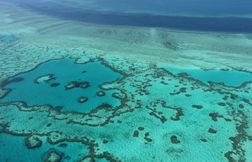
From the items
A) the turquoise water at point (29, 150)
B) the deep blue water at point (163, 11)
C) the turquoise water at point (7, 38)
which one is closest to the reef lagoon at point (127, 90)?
the turquoise water at point (29, 150)

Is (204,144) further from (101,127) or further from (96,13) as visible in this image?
(96,13)

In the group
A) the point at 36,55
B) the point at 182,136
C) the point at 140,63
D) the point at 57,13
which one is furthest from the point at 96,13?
the point at 182,136

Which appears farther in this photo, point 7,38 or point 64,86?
point 7,38

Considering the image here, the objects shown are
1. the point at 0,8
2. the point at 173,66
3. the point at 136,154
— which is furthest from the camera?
the point at 0,8

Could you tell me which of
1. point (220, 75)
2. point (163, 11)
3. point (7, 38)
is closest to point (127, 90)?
point (220, 75)

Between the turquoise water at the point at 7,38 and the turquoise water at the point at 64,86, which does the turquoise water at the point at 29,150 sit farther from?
the turquoise water at the point at 7,38

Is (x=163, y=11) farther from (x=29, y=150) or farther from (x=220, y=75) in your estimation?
(x=29, y=150)

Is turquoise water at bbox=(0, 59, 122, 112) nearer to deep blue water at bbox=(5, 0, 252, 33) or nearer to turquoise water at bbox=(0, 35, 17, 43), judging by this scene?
turquoise water at bbox=(0, 35, 17, 43)
